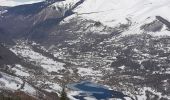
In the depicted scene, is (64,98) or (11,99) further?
(11,99)

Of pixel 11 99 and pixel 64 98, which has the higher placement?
pixel 64 98

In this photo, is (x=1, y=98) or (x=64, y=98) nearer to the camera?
(x=64, y=98)

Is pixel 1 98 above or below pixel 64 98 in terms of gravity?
below

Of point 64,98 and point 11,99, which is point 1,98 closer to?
point 11,99

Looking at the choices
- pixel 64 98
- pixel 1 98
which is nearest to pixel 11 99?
pixel 1 98
